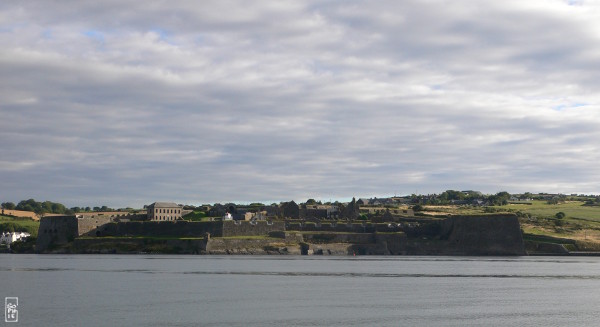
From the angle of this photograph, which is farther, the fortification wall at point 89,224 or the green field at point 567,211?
the green field at point 567,211

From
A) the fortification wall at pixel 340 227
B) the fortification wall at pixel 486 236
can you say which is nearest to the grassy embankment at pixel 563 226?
the fortification wall at pixel 486 236

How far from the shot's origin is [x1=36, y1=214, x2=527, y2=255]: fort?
298 ft

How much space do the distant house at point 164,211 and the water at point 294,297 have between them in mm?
47609

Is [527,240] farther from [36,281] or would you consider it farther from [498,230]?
[36,281]

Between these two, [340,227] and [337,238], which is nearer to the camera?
[337,238]

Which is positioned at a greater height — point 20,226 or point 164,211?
point 164,211

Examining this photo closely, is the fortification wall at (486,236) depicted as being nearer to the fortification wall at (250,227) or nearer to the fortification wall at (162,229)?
the fortification wall at (250,227)

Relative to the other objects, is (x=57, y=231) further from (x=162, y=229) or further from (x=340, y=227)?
(x=340, y=227)

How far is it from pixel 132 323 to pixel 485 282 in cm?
2908

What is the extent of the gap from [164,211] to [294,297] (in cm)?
7306

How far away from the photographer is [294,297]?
131ft

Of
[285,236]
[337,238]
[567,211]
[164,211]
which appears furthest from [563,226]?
[164,211]

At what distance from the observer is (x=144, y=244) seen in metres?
91.8

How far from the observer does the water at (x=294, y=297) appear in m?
32.3
